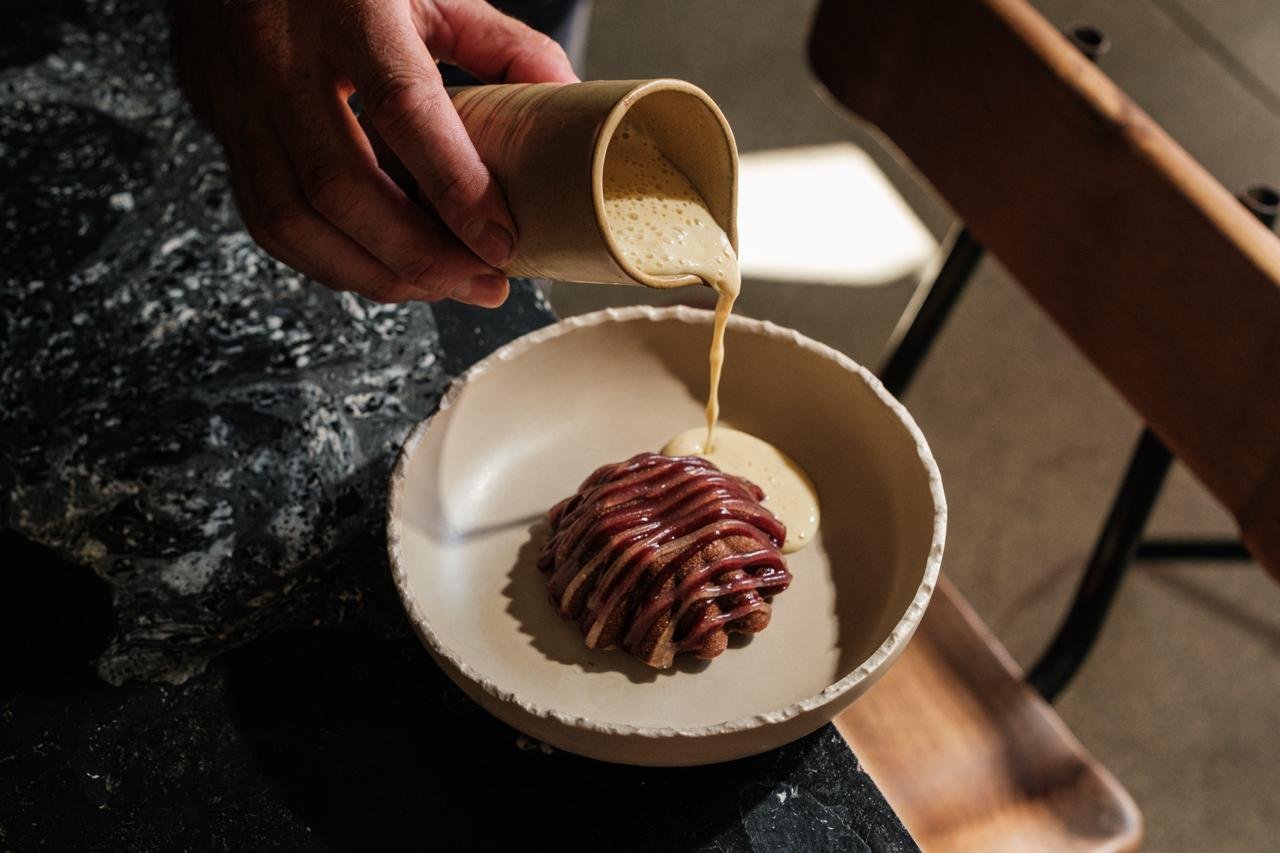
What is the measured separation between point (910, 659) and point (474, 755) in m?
0.75

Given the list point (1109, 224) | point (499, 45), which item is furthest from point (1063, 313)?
point (499, 45)

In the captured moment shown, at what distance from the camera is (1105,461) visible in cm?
271

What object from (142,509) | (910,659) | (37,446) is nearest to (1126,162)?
(910,659)

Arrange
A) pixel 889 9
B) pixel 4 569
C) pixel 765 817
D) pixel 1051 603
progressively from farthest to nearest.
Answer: pixel 1051 603
pixel 889 9
pixel 4 569
pixel 765 817

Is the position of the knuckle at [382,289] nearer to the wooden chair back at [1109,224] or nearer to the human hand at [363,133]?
the human hand at [363,133]

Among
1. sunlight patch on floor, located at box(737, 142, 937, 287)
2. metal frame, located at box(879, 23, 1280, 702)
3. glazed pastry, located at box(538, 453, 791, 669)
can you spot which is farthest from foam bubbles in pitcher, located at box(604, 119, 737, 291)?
sunlight patch on floor, located at box(737, 142, 937, 287)

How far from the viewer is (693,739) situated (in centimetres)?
89

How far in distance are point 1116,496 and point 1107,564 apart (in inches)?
6.9

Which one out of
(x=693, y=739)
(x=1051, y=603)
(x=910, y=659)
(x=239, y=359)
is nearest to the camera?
(x=693, y=739)

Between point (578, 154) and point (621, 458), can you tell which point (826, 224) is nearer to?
point (621, 458)

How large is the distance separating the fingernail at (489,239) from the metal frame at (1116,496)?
992mm

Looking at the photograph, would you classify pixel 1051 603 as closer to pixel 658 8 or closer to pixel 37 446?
pixel 37 446

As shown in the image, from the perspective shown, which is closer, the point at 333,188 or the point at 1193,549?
the point at 333,188

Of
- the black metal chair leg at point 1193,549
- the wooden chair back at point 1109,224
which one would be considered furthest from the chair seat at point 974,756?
the black metal chair leg at point 1193,549
